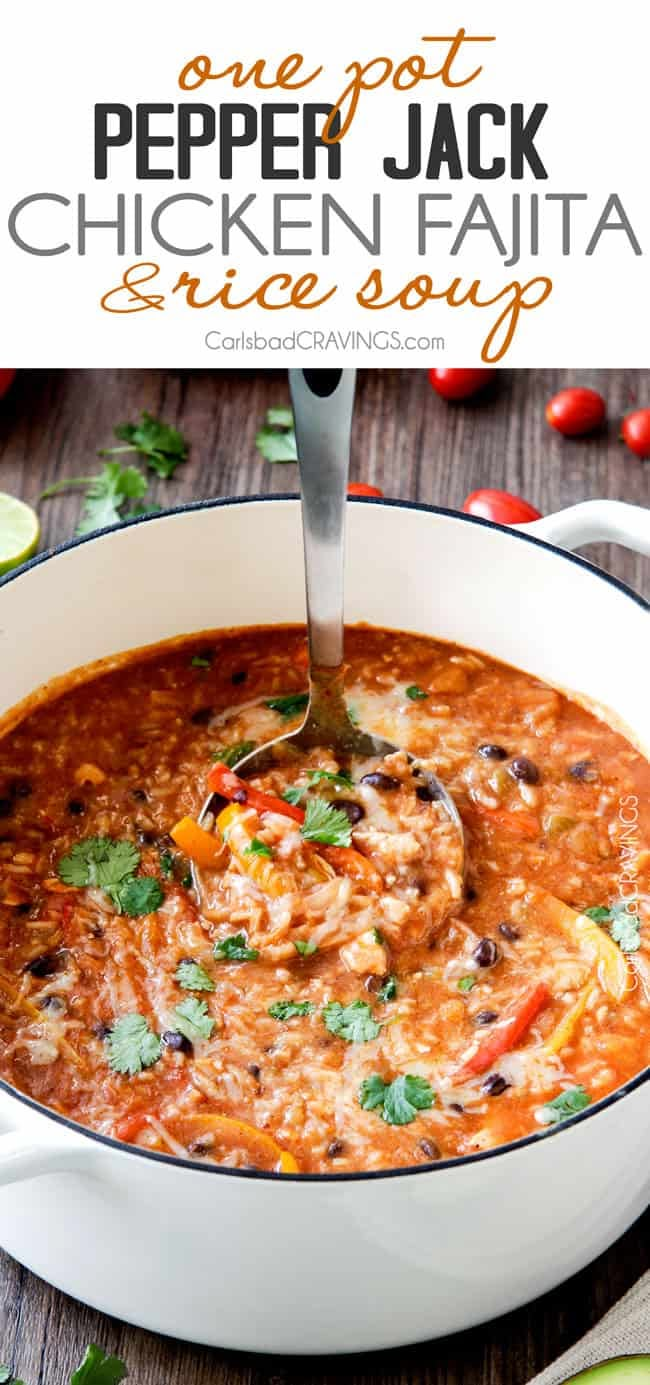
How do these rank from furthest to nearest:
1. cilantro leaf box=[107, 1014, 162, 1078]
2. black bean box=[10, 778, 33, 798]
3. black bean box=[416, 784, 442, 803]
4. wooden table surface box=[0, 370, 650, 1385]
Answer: wooden table surface box=[0, 370, 650, 1385] → black bean box=[10, 778, 33, 798] → black bean box=[416, 784, 442, 803] → cilantro leaf box=[107, 1014, 162, 1078]

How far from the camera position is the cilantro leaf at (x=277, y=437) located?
6.33 m

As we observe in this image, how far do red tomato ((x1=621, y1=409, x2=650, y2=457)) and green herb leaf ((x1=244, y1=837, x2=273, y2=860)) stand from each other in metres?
2.83

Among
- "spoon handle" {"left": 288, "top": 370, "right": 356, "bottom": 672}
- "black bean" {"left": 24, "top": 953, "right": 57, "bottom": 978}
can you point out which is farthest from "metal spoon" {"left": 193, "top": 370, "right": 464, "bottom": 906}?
"black bean" {"left": 24, "top": 953, "right": 57, "bottom": 978}

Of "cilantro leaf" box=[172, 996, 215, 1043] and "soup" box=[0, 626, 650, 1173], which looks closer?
"soup" box=[0, 626, 650, 1173]

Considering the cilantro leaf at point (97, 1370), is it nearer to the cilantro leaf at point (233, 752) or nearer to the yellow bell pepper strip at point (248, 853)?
the yellow bell pepper strip at point (248, 853)

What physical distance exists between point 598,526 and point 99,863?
1.71 m

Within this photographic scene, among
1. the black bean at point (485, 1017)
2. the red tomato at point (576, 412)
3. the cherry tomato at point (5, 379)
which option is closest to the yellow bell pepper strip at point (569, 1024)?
the black bean at point (485, 1017)

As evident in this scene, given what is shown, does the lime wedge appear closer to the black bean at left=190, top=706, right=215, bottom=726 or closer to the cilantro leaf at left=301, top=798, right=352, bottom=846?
the black bean at left=190, top=706, right=215, bottom=726

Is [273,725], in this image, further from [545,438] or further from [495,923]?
[545,438]

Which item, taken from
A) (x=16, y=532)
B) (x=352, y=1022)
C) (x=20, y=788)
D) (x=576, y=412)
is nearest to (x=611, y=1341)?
(x=352, y=1022)

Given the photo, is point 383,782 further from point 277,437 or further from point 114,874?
point 277,437

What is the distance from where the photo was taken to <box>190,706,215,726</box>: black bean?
15.9ft

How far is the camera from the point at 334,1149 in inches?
145

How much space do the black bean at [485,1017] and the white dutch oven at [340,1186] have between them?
52 centimetres
